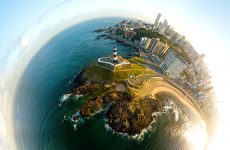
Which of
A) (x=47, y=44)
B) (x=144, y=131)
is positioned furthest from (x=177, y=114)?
(x=47, y=44)

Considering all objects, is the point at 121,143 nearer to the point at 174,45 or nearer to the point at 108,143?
the point at 108,143

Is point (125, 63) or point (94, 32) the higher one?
point (94, 32)

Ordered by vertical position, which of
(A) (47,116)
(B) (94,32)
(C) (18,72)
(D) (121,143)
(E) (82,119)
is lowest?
(D) (121,143)

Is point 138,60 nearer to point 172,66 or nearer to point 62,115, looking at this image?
point 172,66

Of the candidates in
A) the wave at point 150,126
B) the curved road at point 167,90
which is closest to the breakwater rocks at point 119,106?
the wave at point 150,126

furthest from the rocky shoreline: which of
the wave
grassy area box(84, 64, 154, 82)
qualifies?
grassy area box(84, 64, 154, 82)

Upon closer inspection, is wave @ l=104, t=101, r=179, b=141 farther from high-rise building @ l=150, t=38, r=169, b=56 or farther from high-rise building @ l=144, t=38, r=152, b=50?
high-rise building @ l=144, t=38, r=152, b=50
